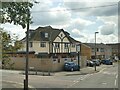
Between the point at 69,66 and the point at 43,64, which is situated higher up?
the point at 43,64

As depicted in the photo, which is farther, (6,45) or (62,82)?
(62,82)

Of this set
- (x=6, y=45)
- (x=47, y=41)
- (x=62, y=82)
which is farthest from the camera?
(x=47, y=41)

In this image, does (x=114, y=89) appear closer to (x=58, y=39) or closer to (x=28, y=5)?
(x=28, y=5)

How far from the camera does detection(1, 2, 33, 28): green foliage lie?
42.7ft

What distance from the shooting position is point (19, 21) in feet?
43.9

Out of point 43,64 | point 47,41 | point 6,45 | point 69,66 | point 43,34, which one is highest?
point 43,34

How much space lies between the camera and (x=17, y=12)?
13312 millimetres

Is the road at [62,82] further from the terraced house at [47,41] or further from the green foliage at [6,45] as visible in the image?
the terraced house at [47,41]

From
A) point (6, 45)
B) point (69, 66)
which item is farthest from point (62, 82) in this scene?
point (69, 66)

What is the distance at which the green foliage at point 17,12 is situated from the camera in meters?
13.0

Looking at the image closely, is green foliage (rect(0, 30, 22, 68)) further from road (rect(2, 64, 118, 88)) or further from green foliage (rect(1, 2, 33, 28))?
road (rect(2, 64, 118, 88))

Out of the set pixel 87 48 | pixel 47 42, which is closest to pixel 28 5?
pixel 47 42

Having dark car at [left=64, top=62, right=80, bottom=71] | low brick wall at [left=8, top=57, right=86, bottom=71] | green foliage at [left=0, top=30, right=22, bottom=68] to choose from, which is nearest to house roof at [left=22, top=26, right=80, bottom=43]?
low brick wall at [left=8, top=57, right=86, bottom=71]

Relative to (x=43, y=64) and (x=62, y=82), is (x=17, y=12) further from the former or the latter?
(x=43, y=64)
